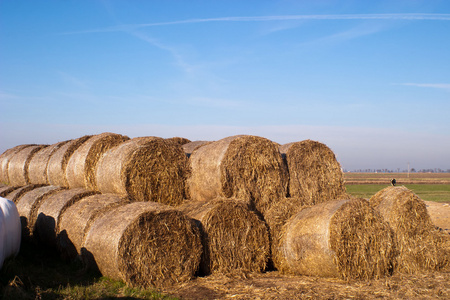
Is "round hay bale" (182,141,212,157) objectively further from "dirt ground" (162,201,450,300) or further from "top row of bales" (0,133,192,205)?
"dirt ground" (162,201,450,300)

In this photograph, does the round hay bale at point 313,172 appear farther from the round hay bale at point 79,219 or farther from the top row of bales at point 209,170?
the round hay bale at point 79,219

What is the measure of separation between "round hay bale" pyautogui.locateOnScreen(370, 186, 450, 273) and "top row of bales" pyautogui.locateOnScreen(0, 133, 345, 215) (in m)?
1.81

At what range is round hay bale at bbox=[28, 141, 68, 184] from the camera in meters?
12.7

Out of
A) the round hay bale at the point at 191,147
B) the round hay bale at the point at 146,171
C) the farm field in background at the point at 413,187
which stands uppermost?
the round hay bale at the point at 191,147

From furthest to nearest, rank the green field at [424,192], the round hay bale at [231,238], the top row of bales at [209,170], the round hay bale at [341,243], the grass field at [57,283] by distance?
the green field at [424,192] → the top row of bales at [209,170] → the round hay bale at [231,238] → the round hay bale at [341,243] → the grass field at [57,283]

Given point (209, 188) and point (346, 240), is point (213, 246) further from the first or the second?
point (346, 240)

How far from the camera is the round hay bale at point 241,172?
347 inches

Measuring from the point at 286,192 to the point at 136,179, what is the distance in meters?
3.31

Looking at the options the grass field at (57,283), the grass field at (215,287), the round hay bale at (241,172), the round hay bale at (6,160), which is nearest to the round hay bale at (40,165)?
the round hay bale at (6,160)

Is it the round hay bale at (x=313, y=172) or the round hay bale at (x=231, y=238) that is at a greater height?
the round hay bale at (x=313, y=172)

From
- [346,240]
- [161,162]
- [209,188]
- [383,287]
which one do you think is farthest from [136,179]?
[383,287]

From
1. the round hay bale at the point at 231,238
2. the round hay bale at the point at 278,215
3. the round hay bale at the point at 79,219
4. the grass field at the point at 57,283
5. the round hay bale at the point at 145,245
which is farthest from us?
the round hay bale at the point at 278,215

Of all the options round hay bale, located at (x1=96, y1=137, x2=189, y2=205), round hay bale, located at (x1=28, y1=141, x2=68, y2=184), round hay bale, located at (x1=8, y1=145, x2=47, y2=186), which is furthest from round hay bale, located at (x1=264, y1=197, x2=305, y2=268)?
round hay bale, located at (x1=8, y1=145, x2=47, y2=186)

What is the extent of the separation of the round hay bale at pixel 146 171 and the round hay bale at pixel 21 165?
518cm
